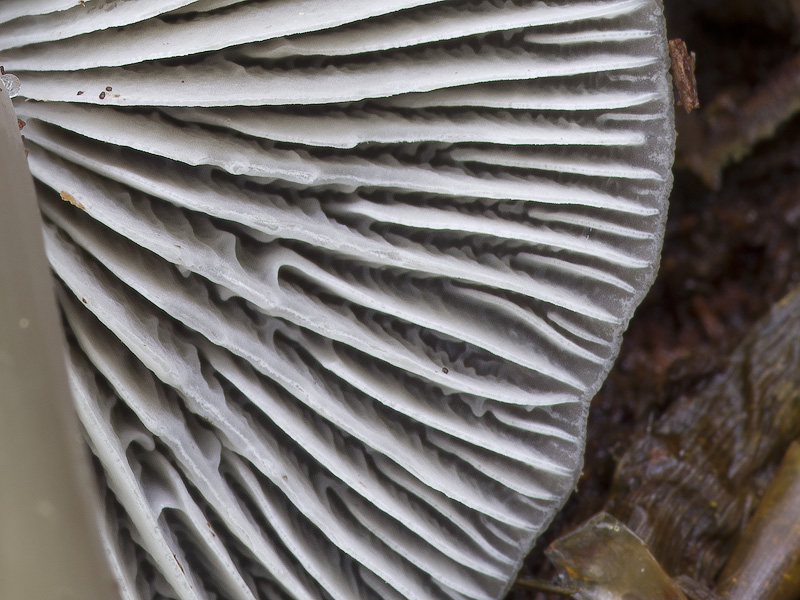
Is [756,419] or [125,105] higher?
[125,105]

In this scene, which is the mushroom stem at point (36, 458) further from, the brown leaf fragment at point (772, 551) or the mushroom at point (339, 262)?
the brown leaf fragment at point (772, 551)

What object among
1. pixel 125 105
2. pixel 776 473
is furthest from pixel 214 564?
pixel 776 473

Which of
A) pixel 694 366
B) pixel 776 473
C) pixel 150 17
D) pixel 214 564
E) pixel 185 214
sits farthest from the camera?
pixel 694 366

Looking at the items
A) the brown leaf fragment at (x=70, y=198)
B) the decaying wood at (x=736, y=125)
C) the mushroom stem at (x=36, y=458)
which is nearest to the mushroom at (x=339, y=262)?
the brown leaf fragment at (x=70, y=198)

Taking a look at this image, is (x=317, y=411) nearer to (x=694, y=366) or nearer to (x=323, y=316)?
(x=323, y=316)

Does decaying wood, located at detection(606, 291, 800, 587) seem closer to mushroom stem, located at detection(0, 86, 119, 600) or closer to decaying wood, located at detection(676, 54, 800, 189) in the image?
decaying wood, located at detection(676, 54, 800, 189)

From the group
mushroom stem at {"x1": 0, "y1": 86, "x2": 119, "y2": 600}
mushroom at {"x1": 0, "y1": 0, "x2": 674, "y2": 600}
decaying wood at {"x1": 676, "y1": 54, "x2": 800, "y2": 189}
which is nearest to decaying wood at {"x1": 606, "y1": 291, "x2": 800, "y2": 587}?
mushroom at {"x1": 0, "y1": 0, "x2": 674, "y2": 600}
